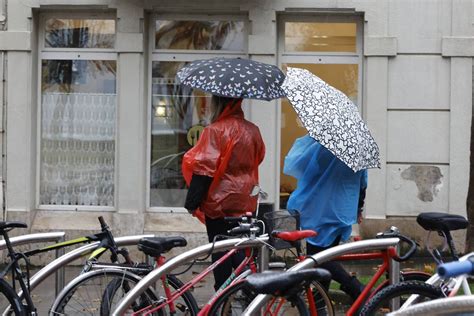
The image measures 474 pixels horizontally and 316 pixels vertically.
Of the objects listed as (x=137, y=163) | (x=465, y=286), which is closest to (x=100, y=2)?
Result: (x=137, y=163)

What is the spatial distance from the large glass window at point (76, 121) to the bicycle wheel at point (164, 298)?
5.51m

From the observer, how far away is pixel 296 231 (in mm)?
5988

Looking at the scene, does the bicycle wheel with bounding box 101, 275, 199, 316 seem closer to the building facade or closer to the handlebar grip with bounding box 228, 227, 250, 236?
the handlebar grip with bounding box 228, 227, 250, 236

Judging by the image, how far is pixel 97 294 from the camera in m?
6.05

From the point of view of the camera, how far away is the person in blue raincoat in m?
7.02

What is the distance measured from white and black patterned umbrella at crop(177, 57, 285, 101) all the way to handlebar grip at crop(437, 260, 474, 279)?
3412mm

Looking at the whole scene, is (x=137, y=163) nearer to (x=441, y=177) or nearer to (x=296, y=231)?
(x=441, y=177)

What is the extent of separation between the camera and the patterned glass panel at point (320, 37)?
11.4 meters

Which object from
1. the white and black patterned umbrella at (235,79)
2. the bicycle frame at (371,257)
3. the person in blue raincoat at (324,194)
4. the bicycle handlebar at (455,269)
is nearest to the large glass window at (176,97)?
the white and black patterned umbrella at (235,79)

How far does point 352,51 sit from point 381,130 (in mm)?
1145

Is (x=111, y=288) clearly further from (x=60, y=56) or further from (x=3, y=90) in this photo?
(x=60, y=56)

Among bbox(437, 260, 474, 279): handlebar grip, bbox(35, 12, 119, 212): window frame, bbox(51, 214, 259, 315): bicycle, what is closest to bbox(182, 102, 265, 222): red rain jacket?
bbox(51, 214, 259, 315): bicycle

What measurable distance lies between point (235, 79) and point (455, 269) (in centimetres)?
362

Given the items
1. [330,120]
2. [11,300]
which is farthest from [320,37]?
[11,300]
